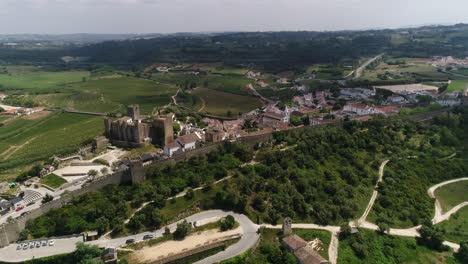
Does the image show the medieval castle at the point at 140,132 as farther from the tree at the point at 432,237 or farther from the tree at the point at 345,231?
the tree at the point at 432,237

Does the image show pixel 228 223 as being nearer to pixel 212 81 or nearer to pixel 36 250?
pixel 36 250

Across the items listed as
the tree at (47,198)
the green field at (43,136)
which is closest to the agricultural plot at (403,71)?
the green field at (43,136)

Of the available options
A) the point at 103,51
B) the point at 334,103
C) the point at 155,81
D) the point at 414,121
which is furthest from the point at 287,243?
the point at 103,51

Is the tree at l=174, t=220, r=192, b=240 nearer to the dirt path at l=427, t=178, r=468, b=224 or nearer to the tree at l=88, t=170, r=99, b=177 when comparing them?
the tree at l=88, t=170, r=99, b=177

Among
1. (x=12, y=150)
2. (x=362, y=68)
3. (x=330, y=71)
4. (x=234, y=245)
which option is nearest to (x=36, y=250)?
(x=234, y=245)

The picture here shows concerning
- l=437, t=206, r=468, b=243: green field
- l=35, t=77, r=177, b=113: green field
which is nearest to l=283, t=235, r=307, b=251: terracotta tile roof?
l=437, t=206, r=468, b=243: green field

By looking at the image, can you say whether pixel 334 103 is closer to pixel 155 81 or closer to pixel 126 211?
pixel 126 211

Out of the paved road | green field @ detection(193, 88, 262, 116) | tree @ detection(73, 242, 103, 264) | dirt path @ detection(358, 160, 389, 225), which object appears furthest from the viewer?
the paved road
